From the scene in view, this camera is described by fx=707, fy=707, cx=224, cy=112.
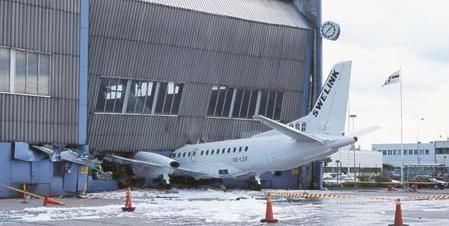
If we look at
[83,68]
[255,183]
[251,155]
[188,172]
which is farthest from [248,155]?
[83,68]

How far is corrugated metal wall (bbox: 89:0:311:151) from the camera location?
1636 inches

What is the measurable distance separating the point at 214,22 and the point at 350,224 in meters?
28.5

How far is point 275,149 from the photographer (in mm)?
38312

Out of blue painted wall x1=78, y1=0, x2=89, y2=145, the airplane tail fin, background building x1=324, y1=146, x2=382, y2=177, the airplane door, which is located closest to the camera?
blue painted wall x1=78, y1=0, x2=89, y2=145

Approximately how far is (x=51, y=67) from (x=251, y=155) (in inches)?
471

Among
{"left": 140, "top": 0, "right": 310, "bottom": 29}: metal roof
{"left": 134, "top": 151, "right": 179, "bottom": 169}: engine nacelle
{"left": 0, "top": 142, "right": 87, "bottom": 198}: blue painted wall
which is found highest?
{"left": 140, "top": 0, "right": 310, "bottom": 29}: metal roof

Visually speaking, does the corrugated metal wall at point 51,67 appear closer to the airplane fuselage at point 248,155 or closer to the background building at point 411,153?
the airplane fuselage at point 248,155

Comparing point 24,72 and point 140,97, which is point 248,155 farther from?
point 24,72

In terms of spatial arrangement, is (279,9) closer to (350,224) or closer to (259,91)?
(259,91)

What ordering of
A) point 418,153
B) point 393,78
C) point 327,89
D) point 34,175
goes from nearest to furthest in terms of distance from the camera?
point 34,175 < point 327,89 < point 393,78 < point 418,153

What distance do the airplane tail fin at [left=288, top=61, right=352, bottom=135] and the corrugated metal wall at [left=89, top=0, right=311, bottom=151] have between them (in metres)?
9.71

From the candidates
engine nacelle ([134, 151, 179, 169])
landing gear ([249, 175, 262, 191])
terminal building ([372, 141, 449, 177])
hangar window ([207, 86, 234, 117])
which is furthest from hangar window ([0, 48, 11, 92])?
terminal building ([372, 141, 449, 177])

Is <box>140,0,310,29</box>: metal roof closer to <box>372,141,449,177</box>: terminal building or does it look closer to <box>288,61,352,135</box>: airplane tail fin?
<box>288,61,352,135</box>: airplane tail fin

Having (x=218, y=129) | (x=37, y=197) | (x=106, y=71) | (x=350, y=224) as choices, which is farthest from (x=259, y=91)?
(x=350, y=224)
